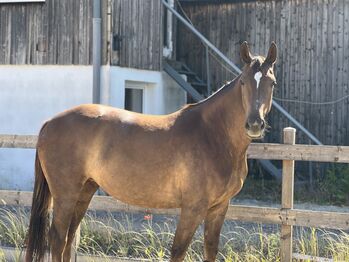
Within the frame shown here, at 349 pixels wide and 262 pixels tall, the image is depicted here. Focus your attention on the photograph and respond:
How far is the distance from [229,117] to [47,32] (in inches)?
282

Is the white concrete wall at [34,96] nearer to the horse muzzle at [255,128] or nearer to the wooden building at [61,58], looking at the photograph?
the wooden building at [61,58]

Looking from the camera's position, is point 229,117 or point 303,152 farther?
point 303,152

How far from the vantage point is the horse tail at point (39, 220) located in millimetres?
5070

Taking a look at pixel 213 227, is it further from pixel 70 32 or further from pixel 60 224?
pixel 70 32

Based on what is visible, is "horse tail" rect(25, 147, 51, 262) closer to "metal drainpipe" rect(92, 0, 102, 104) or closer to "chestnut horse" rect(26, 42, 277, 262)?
"chestnut horse" rect(26, 42, 277, 262)

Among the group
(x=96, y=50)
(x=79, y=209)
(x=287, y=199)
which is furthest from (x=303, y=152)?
(x=96, y=50)

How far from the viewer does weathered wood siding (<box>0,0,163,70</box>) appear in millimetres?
10555

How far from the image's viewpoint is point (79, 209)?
5.29 m

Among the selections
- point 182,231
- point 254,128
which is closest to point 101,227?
point 182,231

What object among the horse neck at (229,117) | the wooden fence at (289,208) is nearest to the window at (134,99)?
the wooden fence at (289,208)

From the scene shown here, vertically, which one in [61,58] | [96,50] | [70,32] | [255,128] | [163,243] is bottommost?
[163,243]

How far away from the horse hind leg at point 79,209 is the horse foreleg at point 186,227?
1088 mm

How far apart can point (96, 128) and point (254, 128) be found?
5.13ft

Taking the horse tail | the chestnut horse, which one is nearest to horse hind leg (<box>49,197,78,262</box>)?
the chestnut horse
